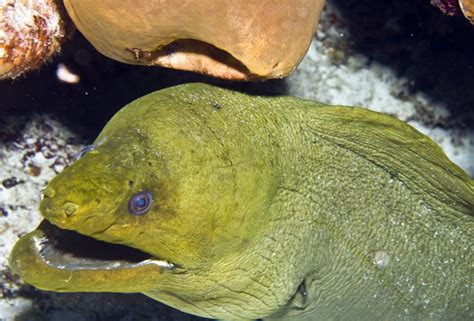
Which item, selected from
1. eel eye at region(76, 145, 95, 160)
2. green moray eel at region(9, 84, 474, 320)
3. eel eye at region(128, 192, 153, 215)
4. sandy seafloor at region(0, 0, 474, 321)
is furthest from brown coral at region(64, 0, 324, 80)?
sandy seafloor at region(0, 0, 474, 321)

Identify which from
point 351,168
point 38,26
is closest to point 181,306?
point 351,168

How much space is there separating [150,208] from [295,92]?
202cm

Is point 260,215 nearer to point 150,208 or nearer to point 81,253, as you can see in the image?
point 150,208

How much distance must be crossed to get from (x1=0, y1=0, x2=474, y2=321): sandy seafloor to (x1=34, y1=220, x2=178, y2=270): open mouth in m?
1.36

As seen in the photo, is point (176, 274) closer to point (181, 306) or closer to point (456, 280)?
point (181, 306)

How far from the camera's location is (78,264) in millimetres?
2322

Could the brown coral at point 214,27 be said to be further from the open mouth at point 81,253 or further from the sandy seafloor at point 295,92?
the open mouth at point 81,253

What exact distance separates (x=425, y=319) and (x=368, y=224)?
1009mm

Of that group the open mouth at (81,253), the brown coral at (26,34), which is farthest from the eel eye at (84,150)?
the brown coral at (26,34)

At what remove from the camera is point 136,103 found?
2422 millimetres

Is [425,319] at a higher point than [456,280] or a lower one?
lower

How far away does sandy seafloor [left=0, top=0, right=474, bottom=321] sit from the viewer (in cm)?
343

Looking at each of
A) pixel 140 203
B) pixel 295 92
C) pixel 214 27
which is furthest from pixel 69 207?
pixel 295 92

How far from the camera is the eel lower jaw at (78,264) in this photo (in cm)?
223
